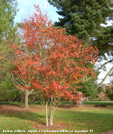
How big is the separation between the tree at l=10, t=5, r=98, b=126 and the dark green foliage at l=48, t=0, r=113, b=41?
6847 mm

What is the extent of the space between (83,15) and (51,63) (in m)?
10.4

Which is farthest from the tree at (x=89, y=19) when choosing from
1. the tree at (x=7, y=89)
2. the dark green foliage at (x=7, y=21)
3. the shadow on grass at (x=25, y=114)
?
the tree at (x=7, y=89)

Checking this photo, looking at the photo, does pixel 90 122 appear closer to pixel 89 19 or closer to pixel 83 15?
pixel 89 19

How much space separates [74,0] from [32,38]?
1134 cm

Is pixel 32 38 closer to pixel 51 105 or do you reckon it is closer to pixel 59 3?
pixel 51 105

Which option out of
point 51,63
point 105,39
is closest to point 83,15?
point 105,39

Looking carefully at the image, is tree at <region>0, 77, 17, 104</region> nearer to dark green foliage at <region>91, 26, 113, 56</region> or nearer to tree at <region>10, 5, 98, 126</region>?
tree at <region>10, 5, 98, 126</region>

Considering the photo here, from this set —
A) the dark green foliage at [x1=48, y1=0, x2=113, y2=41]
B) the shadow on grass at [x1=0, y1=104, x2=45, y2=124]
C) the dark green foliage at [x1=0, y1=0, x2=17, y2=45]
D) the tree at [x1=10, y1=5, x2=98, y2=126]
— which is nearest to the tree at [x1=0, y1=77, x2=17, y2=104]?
the shadow on grass at [x1=0, y1=104, x2=45, y2=124]

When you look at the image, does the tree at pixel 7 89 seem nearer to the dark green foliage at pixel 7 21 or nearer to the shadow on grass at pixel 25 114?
the shadow on grass at pixel 25 114

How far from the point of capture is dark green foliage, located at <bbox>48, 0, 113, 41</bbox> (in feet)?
47.1

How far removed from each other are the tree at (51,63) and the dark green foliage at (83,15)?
6847mm

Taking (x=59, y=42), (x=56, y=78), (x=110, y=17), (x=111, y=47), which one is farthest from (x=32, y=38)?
(x=110, y=17)

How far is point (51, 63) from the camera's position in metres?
7.14

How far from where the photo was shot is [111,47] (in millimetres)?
16062
